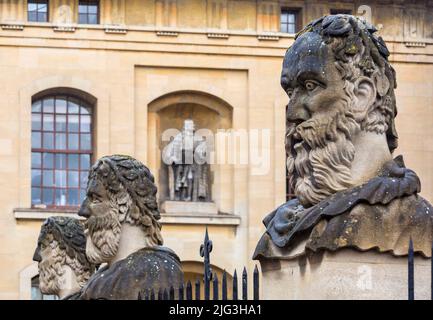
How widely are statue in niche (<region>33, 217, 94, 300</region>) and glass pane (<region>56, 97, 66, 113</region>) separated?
34.3 metres

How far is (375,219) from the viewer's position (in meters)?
8.73

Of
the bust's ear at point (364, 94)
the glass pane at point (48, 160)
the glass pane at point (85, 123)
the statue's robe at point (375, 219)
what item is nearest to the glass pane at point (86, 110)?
the glass pane at point (85, 123)

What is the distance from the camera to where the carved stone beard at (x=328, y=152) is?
9.05m

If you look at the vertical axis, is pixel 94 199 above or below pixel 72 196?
below

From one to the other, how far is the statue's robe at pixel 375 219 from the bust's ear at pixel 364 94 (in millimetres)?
332

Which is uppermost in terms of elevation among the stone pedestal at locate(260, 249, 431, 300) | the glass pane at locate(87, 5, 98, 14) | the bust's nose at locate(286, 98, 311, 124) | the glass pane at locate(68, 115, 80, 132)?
the glass pane at locate(87, 5, 98, 14)

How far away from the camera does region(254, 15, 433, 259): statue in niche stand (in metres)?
8.94

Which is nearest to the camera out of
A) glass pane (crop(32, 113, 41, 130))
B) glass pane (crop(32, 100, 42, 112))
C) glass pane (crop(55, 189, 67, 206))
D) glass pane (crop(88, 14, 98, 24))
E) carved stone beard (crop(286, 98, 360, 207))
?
carved stone beard (crop(286, 98, 360, 207))

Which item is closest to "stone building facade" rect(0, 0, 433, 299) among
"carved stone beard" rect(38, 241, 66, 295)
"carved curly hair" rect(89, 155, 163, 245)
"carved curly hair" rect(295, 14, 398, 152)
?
"carved stone beard" rect(38, 241, 66, 295)

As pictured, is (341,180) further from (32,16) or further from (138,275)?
(32,16)

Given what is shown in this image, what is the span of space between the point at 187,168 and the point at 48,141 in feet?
11.6

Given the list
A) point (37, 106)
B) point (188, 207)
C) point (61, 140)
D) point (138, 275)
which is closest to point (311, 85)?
point (138, 275)

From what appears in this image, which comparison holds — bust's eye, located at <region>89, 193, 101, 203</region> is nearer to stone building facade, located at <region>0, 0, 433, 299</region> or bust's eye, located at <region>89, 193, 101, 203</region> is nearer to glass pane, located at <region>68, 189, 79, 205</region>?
stone building facade, located at <region>0, 0, 433, 299</region>

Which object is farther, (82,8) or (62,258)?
(82,8)
